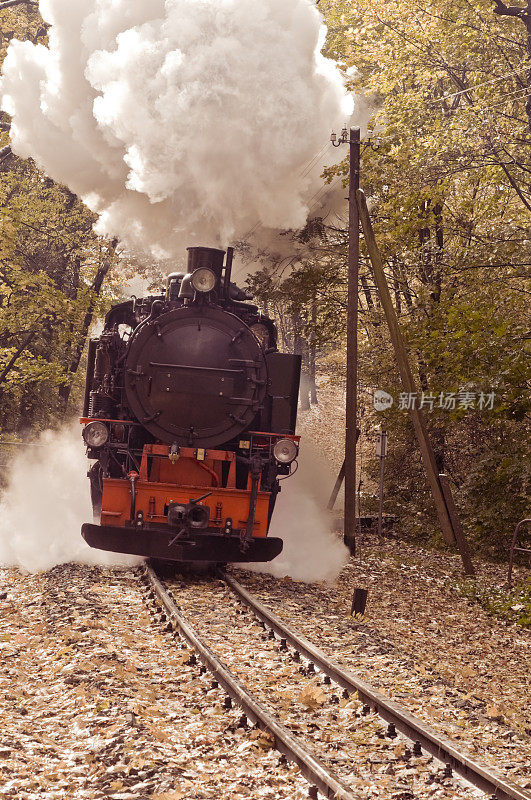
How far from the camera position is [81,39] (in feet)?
36.7

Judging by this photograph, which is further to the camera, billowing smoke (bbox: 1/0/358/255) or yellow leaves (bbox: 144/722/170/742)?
billowing smoke (bbox: 1/0/358/255)

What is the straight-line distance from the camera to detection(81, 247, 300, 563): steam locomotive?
942 cm

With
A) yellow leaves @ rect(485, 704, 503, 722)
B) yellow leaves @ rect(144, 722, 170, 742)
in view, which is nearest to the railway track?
yellow leaves @ rect(144, 722, 170, 742)

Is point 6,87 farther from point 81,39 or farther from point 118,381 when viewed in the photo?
point 118,381

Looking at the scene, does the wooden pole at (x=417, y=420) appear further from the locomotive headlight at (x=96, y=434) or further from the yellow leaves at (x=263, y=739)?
the yellow leaves at (x=263, y=739)

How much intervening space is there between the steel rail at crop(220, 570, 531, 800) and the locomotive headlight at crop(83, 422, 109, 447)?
2963mm

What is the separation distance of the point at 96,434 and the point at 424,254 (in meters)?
7.47

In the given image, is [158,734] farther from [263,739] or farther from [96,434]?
[96,434]

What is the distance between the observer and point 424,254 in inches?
581

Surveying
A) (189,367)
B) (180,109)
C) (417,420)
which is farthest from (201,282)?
(417,420)

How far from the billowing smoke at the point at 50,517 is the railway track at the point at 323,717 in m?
2.58

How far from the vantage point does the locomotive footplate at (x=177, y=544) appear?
30.5ft

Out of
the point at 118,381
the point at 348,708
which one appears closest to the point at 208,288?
the point at 118,381

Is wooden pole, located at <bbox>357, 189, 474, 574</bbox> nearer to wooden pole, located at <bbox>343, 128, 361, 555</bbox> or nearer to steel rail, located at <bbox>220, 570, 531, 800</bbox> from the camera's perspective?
wooden pole, located at <bbox>343, 128, 361, 555</bbox>
